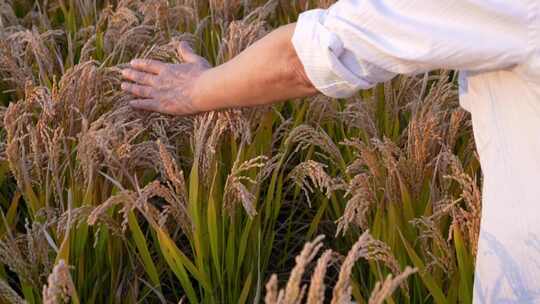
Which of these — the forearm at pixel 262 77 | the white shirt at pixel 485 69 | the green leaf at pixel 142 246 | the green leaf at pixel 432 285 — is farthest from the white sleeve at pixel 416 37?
the green leaf at pixel 142 246

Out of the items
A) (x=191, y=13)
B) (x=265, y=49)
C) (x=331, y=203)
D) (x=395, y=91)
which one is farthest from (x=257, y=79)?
(x=191, y=13)

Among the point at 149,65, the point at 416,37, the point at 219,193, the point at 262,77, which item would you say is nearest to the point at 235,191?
the point at 219,193

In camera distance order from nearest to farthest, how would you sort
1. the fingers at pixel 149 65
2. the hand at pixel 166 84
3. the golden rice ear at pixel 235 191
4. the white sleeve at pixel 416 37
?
1. the white sleeve at pixel 416 37
2. the golden rice ear at pixel 235 191
3. the hand at pixel 166 84
4. the fingers at pixel 149 65

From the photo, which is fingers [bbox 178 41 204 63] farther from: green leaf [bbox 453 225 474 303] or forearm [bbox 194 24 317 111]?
green leaf [bbox 453 225 474 303]

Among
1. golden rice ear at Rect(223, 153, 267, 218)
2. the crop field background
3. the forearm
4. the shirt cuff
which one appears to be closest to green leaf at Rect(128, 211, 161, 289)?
the crop field background

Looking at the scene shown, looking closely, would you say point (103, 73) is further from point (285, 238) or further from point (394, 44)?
point (394, 44)

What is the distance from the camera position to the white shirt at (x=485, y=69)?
1277mm

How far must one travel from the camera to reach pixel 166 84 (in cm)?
204

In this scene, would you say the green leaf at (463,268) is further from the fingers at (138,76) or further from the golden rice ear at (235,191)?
the fingers at (138,76)

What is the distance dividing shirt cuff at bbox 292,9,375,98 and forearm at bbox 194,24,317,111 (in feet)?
0.26

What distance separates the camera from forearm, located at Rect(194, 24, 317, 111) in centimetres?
159

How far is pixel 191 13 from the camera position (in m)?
2.77

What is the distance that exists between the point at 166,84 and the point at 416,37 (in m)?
0.83

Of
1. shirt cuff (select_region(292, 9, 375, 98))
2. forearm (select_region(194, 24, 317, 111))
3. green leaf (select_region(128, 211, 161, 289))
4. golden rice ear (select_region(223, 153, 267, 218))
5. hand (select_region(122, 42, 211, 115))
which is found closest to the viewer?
shirt cuff (select_region(292, 9, 375, 98))
